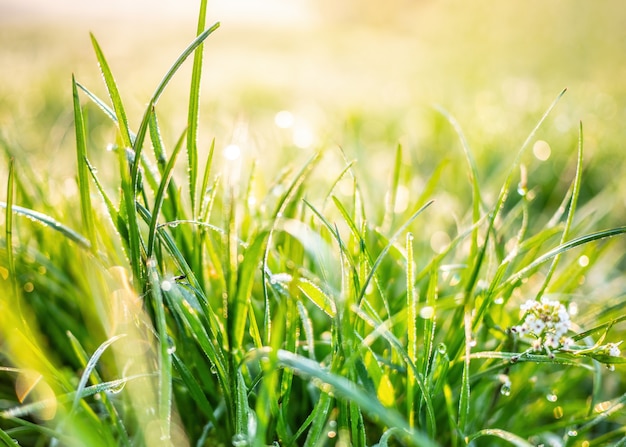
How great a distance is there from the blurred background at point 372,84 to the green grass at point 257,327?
362 mm

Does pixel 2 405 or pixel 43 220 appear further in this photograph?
pixel 2 405

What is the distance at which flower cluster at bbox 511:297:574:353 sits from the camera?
66cm

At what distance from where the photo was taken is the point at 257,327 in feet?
2.57

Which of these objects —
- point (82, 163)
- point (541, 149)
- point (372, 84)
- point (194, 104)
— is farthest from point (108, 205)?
point (372, 84)

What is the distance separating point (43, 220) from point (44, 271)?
1.08 ft

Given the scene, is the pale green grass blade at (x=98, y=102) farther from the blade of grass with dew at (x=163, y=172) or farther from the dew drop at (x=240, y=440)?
the dew drop at (x=240, y=440)

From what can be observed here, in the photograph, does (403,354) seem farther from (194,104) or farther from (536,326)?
(194,104)

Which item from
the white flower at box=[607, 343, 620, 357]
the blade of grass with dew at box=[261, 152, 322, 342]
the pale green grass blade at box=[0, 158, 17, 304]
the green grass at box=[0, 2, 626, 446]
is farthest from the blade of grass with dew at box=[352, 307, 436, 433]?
the pale green grass blade at box=[0, 158, 17, 304]

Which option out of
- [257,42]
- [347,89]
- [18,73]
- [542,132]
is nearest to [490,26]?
[347,89]

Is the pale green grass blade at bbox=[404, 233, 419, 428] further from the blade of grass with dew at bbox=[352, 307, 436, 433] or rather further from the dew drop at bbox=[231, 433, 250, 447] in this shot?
the dew drop at bbox=[231, 433, 250, 447]

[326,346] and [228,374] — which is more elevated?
[228,374]

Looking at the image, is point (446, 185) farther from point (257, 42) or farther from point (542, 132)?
point (257, 42)

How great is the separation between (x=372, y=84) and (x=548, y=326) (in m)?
4.54

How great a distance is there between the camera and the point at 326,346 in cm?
93
